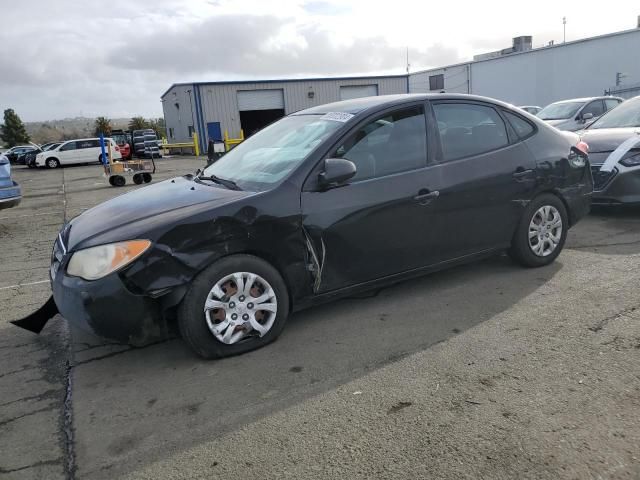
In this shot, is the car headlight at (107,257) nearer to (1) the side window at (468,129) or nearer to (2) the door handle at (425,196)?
(2) the door handle at (425,196)

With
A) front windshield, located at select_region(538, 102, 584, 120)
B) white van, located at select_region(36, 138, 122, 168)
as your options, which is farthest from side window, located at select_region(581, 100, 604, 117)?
white van, located at select_region(36, 138, 122, 168)

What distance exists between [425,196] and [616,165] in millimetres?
3797

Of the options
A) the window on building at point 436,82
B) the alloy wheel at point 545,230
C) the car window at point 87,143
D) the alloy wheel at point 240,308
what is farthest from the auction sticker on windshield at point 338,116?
the window on building at point 436,82

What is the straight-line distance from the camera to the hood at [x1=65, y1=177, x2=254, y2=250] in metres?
3.42

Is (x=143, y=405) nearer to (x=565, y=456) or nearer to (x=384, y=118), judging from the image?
→ (x=565, y=456)

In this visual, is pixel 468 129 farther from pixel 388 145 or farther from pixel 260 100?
pixel 260 100

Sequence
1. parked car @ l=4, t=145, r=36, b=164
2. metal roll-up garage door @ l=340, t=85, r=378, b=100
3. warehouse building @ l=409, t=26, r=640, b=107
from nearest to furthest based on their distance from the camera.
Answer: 1. warehouse building @ l=409, t=26, r=640, b=107
2. parked car @ l=4, t=145, r=36, b=164
3. metal roll-up garage door @ l=340, t=85, r=378, b=100

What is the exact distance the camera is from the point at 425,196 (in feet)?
13.5

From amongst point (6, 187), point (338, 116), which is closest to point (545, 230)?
point (338, 116)

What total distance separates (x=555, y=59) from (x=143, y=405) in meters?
33.7

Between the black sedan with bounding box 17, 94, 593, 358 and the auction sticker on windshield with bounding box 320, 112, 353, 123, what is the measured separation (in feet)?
0.06

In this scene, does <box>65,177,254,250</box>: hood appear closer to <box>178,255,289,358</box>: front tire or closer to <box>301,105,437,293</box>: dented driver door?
<box>178,255,289,358</box>: front tire

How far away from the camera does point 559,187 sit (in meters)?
4.93

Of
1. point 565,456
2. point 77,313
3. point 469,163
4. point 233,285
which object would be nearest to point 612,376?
point 565,456
